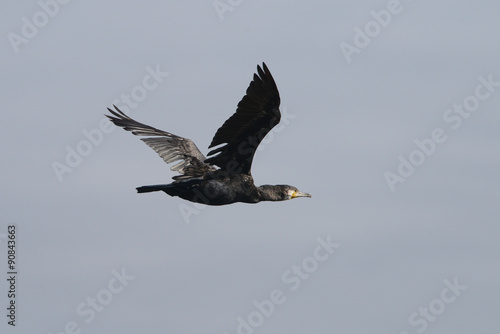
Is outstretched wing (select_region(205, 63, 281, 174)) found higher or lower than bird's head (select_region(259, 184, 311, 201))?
higher

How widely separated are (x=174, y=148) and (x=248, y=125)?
10.9 feet

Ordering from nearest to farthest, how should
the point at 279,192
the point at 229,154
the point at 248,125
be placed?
the point at 248,125, the point at 229,154, the point at 279,192

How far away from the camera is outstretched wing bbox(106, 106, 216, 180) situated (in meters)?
21.3

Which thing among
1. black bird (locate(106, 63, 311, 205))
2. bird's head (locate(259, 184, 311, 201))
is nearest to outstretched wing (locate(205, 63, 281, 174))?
black bird (locate(106, 63, 311, 205))

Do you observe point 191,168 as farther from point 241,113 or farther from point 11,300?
point 11,300

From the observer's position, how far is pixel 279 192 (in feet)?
68.8

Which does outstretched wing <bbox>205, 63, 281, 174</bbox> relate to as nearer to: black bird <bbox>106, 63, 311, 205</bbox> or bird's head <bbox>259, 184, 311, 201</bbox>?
black bird <bbox>106, 63, 311, 205</bbox>

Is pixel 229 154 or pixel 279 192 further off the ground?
pixel 229 154

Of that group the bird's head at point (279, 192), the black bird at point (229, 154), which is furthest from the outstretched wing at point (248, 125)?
the bird's head at point (279, 192)

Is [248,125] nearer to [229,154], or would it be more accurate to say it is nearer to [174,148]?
[229,154]

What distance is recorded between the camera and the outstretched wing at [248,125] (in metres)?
17.9

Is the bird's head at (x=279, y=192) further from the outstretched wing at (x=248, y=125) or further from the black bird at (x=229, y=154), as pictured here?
the outstretched wing at (x=248, y=125)

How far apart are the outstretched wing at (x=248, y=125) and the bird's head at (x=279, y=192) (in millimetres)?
758

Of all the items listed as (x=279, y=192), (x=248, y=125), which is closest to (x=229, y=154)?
(x=248, y=125)
